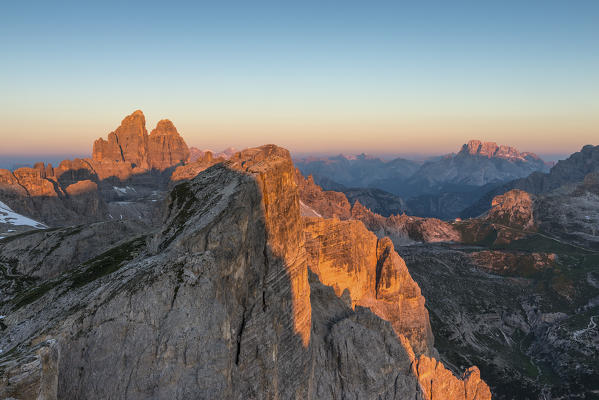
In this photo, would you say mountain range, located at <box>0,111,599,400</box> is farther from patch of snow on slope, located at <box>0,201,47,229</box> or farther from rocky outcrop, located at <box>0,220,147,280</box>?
patch of snow on slope, located at <box>0,201,47,229</box>

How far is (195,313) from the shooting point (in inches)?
754

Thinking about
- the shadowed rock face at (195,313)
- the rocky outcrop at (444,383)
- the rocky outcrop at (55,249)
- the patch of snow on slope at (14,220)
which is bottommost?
the rocky outcrop at (444,383)

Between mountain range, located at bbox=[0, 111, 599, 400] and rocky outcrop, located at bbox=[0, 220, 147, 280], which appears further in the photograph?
rocky outcrop, located at bbox=[0, 220, 147, 280]

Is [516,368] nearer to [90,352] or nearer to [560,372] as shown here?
[560,372]

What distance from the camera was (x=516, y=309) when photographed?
17475 centimetres

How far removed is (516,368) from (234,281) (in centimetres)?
14615

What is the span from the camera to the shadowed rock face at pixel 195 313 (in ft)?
55.9

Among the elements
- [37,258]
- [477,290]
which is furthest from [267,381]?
[477,290]

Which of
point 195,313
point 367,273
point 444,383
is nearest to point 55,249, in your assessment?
point 195,313

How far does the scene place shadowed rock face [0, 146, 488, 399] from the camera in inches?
671

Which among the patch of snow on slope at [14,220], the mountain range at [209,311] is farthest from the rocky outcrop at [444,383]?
the patch of snow on slope at [14,220]

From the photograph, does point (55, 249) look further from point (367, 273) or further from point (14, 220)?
point (14, 220)

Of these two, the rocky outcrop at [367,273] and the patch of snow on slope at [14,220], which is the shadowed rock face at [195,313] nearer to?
the rocky outcrop at [367,273]

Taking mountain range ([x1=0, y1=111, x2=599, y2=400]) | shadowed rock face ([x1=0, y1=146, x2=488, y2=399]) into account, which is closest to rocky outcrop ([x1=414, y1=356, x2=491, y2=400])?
mountain range ([x1=0, y1=111, x2=599, y2=400])
